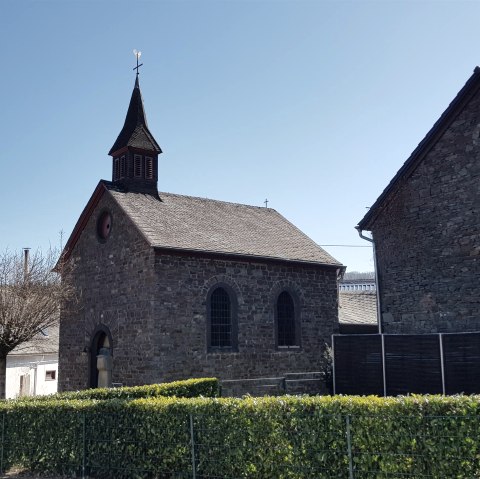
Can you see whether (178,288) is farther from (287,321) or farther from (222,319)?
(287,321)

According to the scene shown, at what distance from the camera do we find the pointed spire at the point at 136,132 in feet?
75.9

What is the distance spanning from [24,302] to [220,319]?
255 inches

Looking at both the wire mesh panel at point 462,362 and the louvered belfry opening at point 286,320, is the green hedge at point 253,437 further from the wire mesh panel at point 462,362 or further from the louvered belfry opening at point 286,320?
the louvered belfry opening at point 286,320

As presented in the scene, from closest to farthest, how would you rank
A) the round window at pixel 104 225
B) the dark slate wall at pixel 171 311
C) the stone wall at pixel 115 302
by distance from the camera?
1. the dark slate wall at pixel 171 311
2. the stone wall at pixel 115 302
3. the round window at pixel 104 225

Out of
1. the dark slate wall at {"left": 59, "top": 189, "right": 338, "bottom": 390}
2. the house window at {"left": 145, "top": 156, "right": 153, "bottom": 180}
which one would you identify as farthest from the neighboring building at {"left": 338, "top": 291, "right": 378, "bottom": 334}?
the house window at {"left": 145, "top": 156, "right": 153, "bottom": 180}

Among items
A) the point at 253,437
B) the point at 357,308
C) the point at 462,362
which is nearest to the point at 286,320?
the point at 357,308

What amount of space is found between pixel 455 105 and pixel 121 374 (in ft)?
43.8

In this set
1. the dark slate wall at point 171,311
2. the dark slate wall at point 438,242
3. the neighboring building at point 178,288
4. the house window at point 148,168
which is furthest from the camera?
the house window at point 148,168

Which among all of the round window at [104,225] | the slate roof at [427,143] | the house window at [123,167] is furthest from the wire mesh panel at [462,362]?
the house window at [123,167]

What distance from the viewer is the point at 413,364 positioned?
15086 mm

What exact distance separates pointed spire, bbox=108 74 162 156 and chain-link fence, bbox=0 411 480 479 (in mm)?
13511

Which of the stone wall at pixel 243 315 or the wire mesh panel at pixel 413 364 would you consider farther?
the stone wall at pixel 243 315

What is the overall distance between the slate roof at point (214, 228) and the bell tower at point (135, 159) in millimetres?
582

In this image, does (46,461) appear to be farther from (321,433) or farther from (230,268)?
(230,268)
